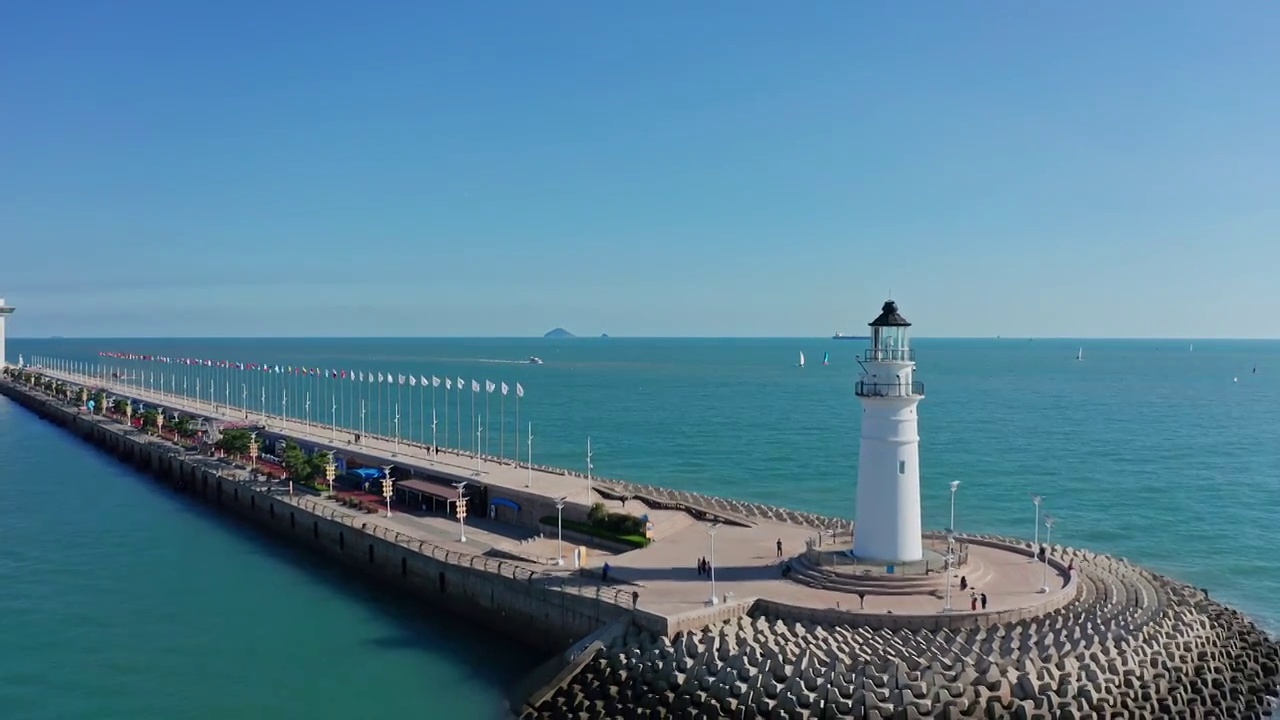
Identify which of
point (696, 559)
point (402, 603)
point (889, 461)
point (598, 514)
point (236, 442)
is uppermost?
point (889, 461)

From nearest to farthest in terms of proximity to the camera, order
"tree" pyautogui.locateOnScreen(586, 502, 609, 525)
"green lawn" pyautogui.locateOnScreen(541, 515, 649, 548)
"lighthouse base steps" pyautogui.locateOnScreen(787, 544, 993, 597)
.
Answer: "lighthouse base steps" pyautogui.locateOnScreen(787, 544, 993, 597) → "green lawn" pyautogui.locateOnScreen(541, 515, 649, 548) → "tree" pyautogui.locateOnScreen(586, 502, 609, 525)

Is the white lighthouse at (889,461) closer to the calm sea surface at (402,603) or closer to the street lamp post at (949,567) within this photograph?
the street lamp post at (949,567)

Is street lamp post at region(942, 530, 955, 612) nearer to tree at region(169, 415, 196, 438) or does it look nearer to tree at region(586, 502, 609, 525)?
tree at region(586, 502, 609, 525)

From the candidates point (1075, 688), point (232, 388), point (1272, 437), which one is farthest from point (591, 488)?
point (232, 388)

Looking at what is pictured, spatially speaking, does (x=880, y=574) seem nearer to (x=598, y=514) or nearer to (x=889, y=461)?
(x=889, y=461)

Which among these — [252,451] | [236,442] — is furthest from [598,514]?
[236,442]

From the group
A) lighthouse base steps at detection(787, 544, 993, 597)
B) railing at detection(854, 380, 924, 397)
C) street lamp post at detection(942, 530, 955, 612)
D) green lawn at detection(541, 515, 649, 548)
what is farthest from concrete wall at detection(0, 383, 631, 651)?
railing at detection(854, 380, 924, 397)

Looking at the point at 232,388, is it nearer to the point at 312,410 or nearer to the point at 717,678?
the point at 312,410

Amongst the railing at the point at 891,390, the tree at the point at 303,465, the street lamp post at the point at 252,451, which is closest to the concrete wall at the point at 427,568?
the tree at the point at 303,465
